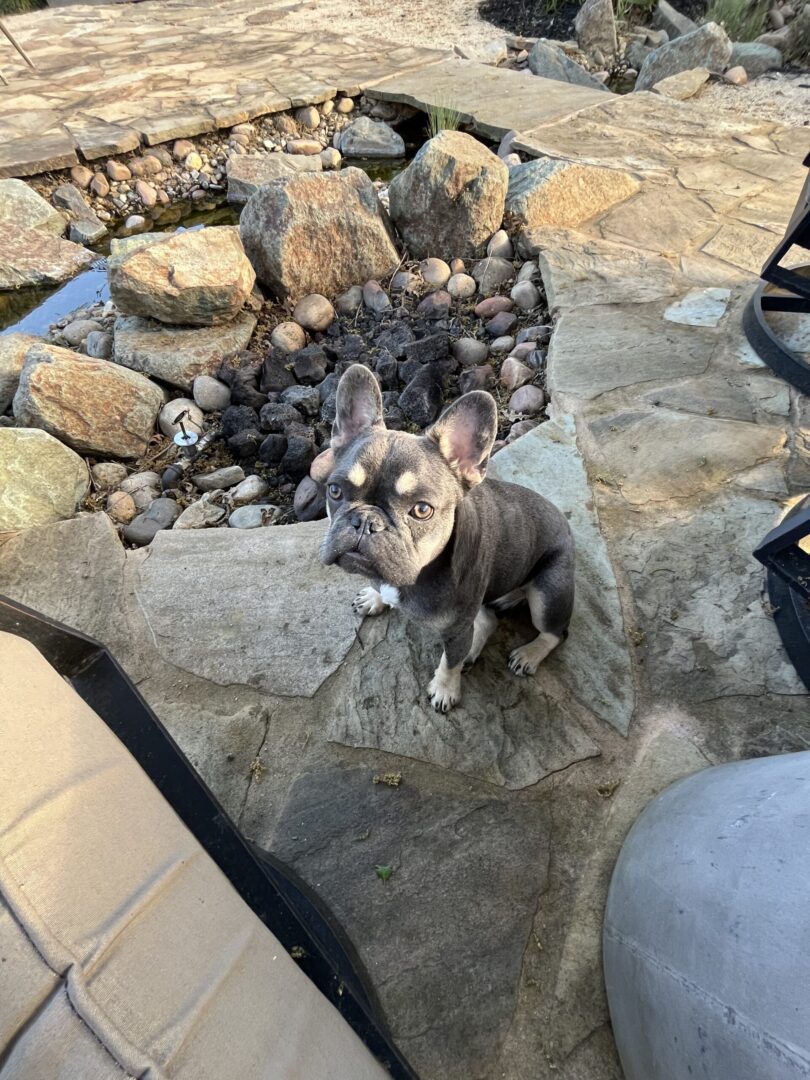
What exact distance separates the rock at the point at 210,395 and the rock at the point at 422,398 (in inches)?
60.9

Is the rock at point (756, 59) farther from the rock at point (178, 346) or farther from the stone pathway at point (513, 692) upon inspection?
the rock at point (178, 346)

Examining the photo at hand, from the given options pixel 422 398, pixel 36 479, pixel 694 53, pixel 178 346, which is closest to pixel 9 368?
pixel 178 346

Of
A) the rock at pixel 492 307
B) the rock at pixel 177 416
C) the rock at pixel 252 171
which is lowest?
the rock at pixel 177 416

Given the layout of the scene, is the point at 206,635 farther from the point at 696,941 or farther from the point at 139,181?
the point at 139,181

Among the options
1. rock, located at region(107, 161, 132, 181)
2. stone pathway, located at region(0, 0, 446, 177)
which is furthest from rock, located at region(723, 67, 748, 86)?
rock, located at region(107, 161, 132, 181)

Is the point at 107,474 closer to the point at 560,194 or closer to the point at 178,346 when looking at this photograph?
the point at 178,346

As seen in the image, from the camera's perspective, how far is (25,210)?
7.06m

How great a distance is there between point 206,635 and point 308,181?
4.36m

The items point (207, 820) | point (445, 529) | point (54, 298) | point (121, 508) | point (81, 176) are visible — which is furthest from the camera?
point (81, 176)

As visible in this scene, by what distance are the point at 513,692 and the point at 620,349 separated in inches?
110

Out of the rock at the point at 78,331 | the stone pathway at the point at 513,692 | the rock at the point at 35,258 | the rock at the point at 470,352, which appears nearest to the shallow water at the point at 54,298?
the rock at the point at 35,258

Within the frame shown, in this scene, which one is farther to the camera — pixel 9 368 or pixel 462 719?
pixel 9 368

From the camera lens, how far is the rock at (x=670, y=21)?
10.4 meters

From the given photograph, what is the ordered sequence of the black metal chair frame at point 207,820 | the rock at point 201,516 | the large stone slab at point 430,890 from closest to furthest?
the black metal chair frame at point 207,820 < the large stone slab at point 430,890 < the rock at point 201,516
